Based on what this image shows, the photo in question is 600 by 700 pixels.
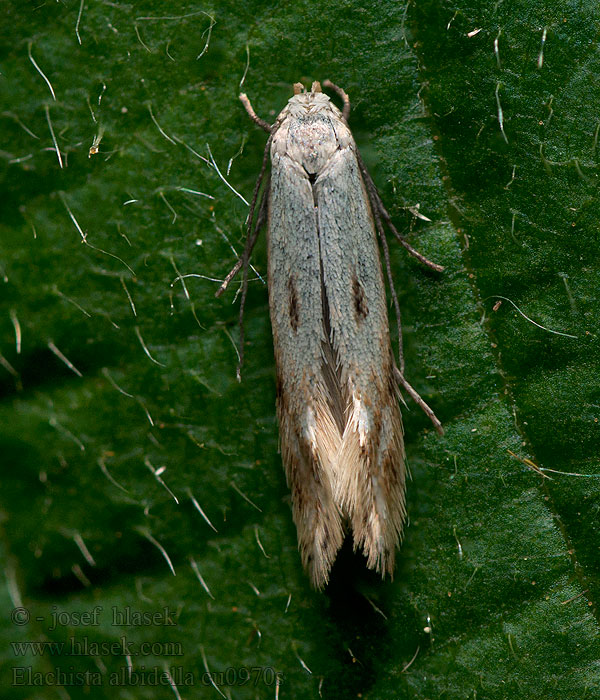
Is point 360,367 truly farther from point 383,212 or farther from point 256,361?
point 383,212

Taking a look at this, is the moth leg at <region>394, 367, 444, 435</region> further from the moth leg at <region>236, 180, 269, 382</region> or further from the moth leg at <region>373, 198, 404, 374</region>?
the moth leg at <region>236, 180, 269, 382</region>

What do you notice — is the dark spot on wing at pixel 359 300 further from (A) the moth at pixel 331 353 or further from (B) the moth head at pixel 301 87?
(B) the moth head at pixel 301 87

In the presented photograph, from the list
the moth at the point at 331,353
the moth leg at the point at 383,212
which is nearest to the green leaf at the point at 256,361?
the moth leg at the point at 383,212

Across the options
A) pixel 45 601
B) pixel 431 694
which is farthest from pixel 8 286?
pixel 431 694

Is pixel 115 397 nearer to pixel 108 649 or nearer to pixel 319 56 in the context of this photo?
pixel 108 649

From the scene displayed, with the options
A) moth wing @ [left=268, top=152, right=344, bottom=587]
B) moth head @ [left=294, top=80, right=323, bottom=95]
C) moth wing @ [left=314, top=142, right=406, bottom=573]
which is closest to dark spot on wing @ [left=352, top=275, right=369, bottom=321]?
moth wing @ [left=314, top=142, right=406, bottom=573]

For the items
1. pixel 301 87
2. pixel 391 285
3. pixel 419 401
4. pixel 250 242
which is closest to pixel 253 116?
pixel 301 87

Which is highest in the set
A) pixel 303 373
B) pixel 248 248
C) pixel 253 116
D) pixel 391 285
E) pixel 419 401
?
pixel 253 116
